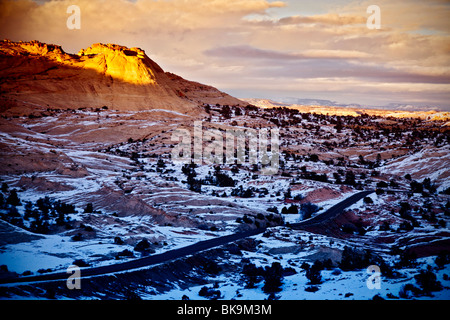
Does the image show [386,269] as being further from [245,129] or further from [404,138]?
[404,138]

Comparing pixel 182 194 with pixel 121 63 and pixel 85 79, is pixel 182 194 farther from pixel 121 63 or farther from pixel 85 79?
pixel 121 63

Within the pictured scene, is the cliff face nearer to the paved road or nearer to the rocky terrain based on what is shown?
the rocky terrain

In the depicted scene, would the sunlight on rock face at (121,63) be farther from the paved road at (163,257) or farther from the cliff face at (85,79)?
the paved road at (163,257)

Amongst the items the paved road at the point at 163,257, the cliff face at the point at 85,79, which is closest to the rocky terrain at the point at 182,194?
the cliff face at the point at 85,79

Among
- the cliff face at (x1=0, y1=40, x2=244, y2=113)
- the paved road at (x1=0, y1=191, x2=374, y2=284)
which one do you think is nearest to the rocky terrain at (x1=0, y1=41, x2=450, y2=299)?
the cliff face at (x1=0, y1=40, x2=244, y2=113)

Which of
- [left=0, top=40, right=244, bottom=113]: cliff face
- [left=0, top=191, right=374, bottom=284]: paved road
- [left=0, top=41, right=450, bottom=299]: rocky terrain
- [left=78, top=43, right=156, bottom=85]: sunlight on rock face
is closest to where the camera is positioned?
[left=0, top=191, right=374, bottom=284]: paved road
